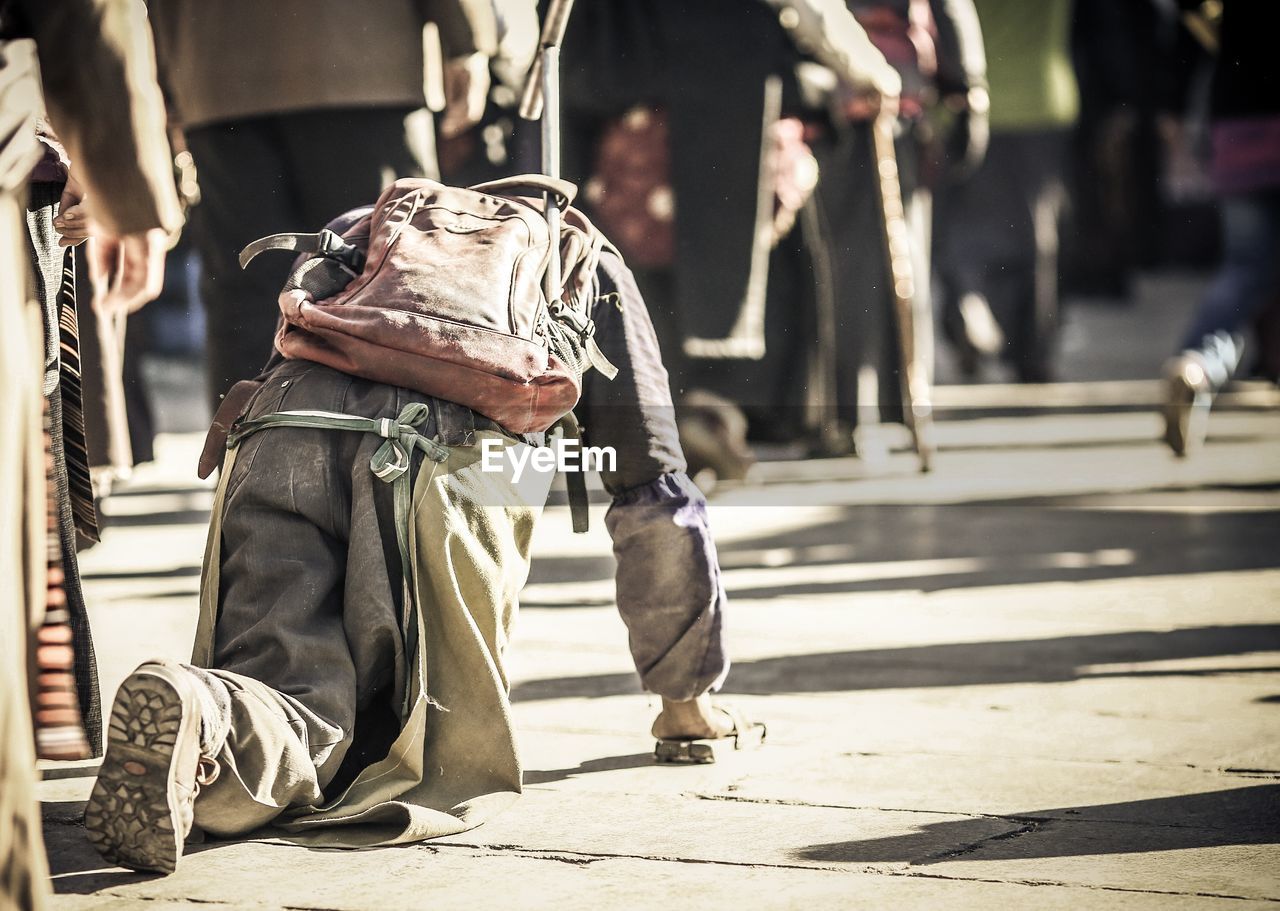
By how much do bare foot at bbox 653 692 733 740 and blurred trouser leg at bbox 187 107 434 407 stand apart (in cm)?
83

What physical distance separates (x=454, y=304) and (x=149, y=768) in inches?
29.1

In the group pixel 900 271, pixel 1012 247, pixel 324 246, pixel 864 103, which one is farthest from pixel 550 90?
pixel 1012 247

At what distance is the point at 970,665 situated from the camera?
3281 millimetres

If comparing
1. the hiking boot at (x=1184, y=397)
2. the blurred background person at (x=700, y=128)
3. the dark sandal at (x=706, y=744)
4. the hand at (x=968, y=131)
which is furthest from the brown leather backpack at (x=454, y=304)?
the hiking boot at (x=1184, y=397)

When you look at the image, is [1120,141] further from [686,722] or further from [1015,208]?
[686,722]

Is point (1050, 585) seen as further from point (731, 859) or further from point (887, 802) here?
point (731, 859)

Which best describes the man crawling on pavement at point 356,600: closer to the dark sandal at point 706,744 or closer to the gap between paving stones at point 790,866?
the gap between paving stones at point 790,866

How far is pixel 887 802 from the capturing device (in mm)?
2473

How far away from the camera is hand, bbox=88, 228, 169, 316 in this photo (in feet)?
8.64

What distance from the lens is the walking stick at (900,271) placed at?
195 inches

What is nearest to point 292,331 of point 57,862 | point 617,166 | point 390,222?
point 390,222

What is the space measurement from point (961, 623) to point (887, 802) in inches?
46.9

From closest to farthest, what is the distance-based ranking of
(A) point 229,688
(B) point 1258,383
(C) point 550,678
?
(A) point 229,688
(C) point 550,678
(B) point 1258,383

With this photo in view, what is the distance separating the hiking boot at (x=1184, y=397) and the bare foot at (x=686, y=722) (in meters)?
3.00
